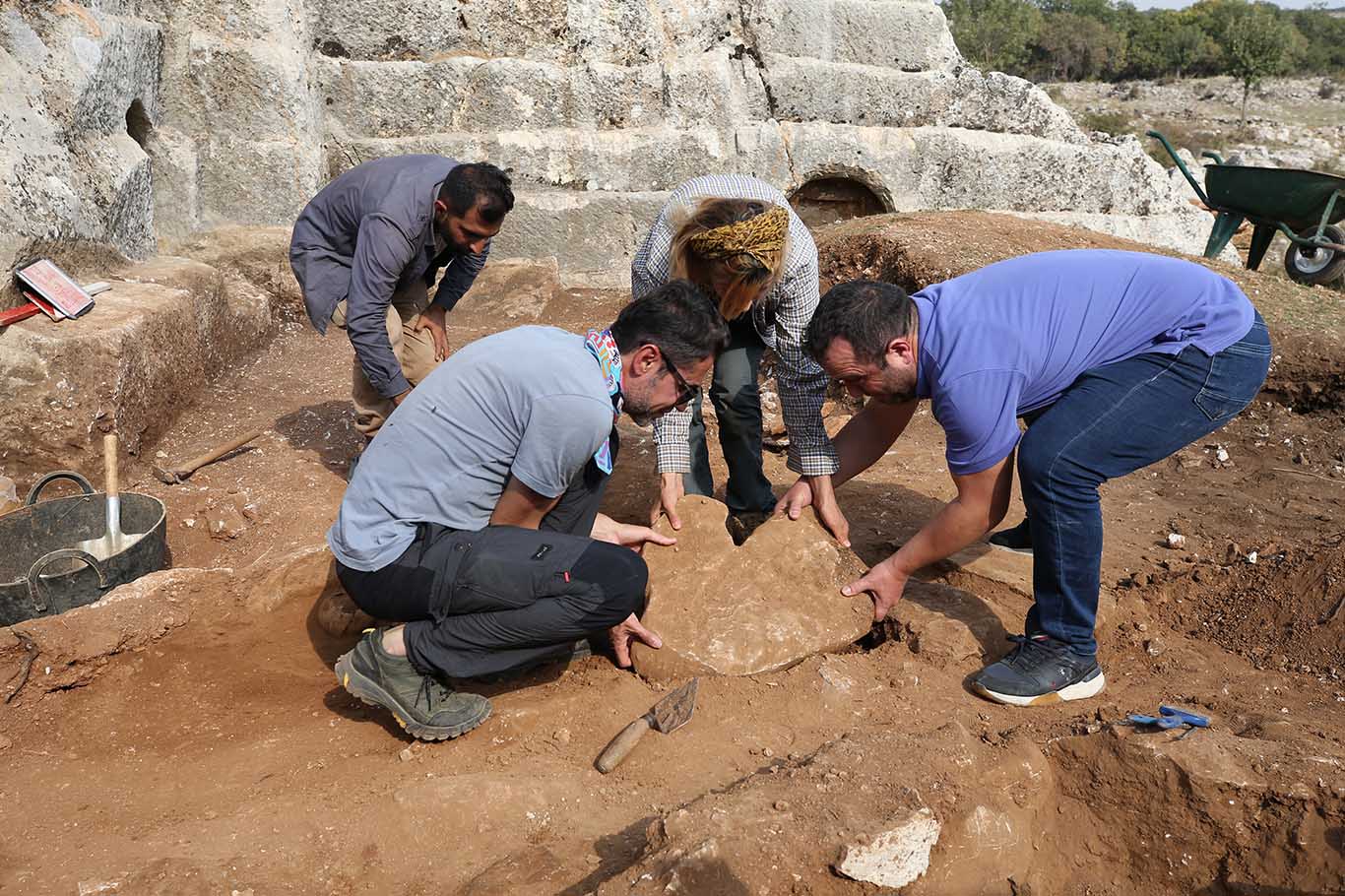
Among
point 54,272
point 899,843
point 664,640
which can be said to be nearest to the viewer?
point 899,843

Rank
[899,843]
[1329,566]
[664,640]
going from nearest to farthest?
[899,843] → [664,640] → [1329,566]

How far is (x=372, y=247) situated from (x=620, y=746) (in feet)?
7.67

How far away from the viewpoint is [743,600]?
3.11 m

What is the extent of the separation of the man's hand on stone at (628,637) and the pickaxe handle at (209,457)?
257cm

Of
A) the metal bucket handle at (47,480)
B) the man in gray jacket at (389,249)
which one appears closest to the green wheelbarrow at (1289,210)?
the man in gray jacket at (389,249)

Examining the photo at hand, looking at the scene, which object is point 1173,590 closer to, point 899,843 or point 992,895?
point 992,895

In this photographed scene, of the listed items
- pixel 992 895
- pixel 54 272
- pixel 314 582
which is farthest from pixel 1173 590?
pixel 54 272

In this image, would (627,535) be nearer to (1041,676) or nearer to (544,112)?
(1041,676)

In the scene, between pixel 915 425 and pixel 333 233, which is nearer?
pixel 333 233

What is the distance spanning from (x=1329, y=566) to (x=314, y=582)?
351 cm

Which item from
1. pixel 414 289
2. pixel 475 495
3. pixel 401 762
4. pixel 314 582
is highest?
pixel 475 495

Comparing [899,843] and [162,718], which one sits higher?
[899,843]

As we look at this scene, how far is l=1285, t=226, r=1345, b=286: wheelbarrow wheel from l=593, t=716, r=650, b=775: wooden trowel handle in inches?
334

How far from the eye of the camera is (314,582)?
11.7 feet
